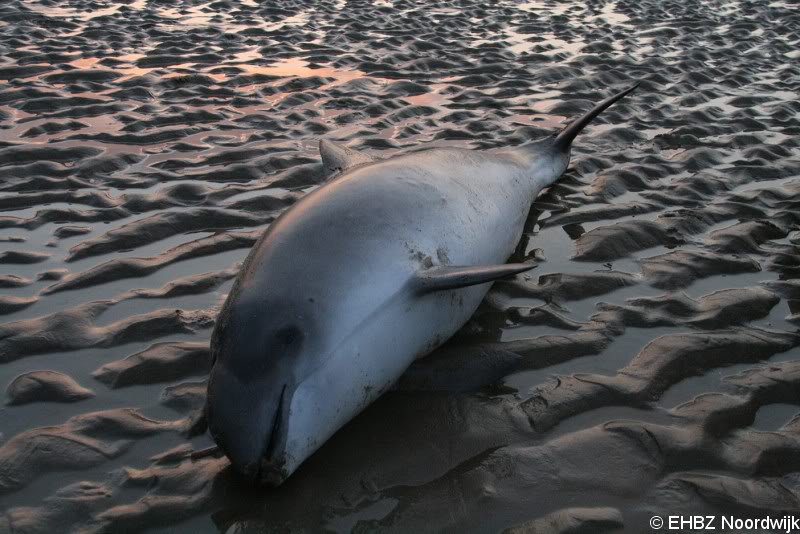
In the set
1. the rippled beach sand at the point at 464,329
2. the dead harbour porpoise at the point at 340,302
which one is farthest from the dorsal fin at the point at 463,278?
the rippled beach sand at the point at 464,329

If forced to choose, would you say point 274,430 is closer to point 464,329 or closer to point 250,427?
point 250,427

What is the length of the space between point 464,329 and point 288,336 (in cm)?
155

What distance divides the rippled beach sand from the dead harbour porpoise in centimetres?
20

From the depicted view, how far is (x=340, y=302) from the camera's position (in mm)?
3891

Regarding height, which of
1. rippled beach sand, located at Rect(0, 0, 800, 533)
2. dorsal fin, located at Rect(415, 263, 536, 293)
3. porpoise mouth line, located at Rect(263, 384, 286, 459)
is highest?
dorsal fin, located at Rect(415, 263, 536, 293)

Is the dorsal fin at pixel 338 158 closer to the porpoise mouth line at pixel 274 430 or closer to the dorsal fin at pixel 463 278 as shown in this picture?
the dorsal fin at pixel 463 278

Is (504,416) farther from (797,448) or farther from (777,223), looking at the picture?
(777,223)

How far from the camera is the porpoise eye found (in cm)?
365

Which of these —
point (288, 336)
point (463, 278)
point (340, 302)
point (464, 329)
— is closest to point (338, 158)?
point (464, 329)

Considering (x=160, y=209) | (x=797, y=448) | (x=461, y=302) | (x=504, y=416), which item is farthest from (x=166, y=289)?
(x=797, y=448)

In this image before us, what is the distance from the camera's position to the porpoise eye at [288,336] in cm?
365

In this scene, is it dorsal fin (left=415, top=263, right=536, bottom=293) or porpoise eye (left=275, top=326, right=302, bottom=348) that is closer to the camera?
porpoise eye (left=275, top=326, right=302, bottom=348)

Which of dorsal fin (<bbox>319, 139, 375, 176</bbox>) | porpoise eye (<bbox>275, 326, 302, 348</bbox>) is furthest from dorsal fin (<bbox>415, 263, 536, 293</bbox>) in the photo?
dorsal fin (<bbox>319, 139, 375, 176</bbox>)

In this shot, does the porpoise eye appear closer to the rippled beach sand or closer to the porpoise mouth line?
the porpoise mouth line
